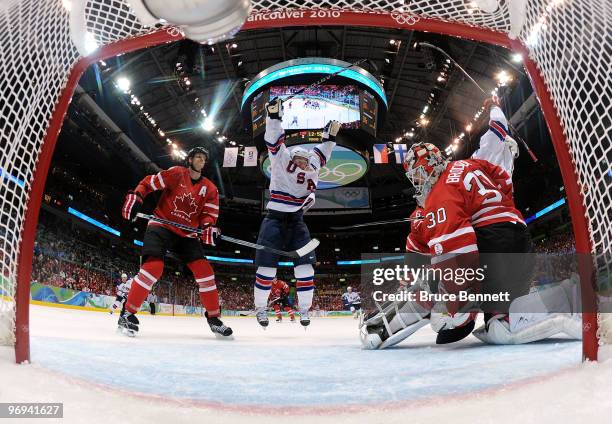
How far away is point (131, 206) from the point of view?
2.40m

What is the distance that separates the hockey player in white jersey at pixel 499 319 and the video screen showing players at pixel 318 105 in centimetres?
555

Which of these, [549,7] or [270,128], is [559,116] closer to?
[549,7]

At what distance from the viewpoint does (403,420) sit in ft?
2.12

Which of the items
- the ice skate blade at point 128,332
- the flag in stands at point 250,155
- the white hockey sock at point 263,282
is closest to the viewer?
the ice skate blade at point 128,332

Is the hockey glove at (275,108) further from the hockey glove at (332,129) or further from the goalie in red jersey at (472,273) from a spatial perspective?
the goalie in red jersey at (472,273)

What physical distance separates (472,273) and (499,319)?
0.93 feet

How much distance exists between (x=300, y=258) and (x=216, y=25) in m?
2.57

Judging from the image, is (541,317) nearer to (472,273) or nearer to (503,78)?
(472,273)

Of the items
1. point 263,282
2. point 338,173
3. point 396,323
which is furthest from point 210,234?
point 338,173

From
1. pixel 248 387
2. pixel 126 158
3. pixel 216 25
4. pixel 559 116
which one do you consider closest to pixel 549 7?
pixel 559 116

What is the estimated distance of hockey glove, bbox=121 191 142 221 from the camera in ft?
7.81

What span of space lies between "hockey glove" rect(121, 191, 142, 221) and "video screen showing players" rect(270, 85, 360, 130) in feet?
16.6

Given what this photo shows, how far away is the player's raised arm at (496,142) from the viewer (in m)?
2.06

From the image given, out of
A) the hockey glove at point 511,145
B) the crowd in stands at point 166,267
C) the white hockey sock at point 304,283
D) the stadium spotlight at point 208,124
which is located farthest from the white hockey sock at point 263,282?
the stadium spotlight at point 208,124
